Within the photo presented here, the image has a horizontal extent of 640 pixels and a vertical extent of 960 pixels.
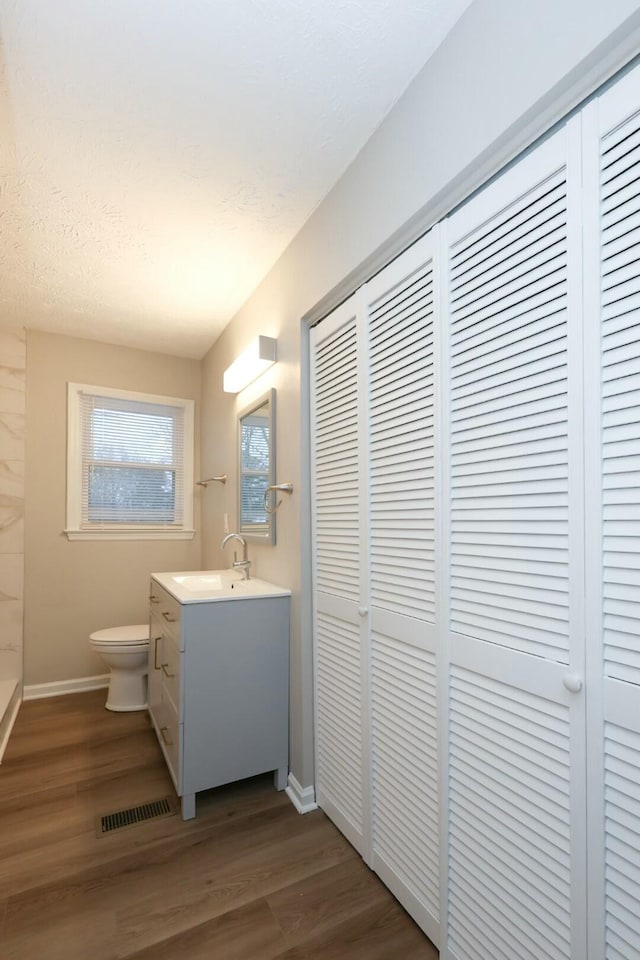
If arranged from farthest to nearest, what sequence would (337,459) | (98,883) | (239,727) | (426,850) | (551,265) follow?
(239,727) → (337,459) → (98,883) → (426,850) → (551,265)

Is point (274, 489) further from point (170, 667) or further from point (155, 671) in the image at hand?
point (155, 671)

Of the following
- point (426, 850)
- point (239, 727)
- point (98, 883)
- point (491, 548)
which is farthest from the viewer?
point (239, 727)

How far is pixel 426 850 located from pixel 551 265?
158 centimetres

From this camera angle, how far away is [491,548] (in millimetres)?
1207

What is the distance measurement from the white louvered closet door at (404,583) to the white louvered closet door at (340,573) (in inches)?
3.1

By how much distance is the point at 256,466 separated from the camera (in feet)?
8.78

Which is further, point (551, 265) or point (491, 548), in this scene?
point (491, 548)

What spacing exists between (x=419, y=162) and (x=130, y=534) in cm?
306

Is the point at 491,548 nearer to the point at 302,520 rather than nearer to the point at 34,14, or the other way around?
the point at 302,520

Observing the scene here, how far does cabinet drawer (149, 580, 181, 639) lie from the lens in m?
2.08

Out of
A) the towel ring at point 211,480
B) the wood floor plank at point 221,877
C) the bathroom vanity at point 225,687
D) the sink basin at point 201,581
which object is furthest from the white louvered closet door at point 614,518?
the towel ring at point 211,480

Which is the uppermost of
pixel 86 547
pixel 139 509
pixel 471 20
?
pixel 471 20

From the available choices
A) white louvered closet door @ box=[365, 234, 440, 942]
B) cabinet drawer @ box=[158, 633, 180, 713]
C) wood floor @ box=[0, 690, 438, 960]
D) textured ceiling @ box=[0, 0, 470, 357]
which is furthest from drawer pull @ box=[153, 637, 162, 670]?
textured ceiling @ box=[0, 0, 470, 357]

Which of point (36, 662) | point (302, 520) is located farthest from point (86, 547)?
point (302, 520)
